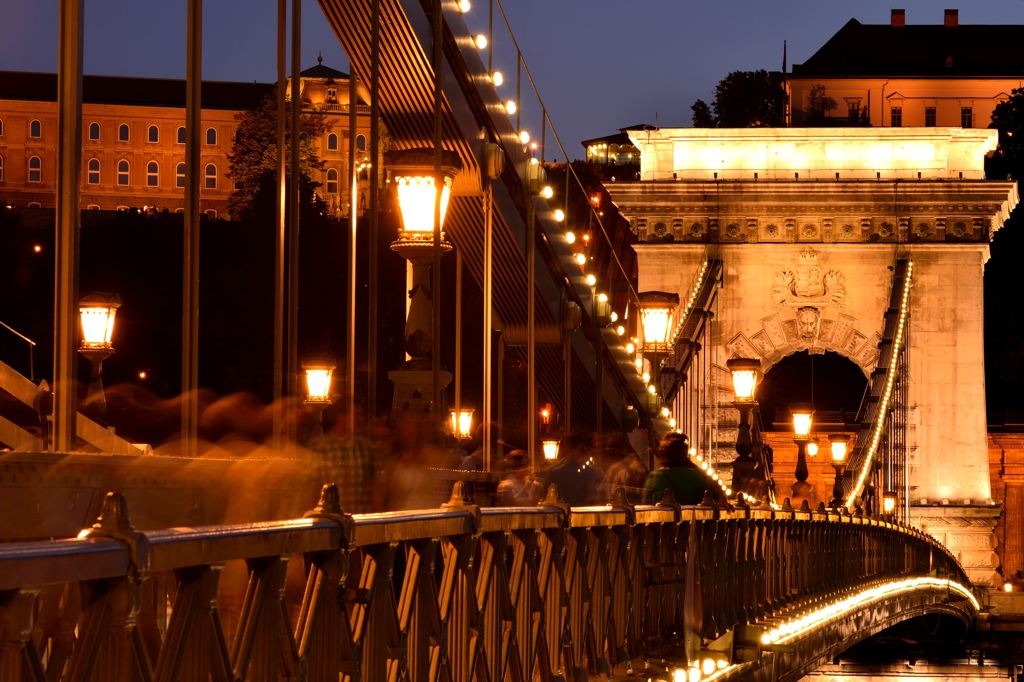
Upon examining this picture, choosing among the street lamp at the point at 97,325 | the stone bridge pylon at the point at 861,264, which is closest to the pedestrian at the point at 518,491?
the street lamp at the point at 97,325

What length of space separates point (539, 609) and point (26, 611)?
3689 millimetres

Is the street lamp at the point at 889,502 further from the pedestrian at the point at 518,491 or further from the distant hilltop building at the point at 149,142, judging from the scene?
the pedestrian at the point at 518,491

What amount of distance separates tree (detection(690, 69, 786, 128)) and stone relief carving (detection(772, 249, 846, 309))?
57.4 m

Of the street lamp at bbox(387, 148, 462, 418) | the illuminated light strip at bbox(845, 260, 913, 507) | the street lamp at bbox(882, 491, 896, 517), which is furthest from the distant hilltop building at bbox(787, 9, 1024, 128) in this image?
the street lamp at bbox(387, 148, 462, 418)

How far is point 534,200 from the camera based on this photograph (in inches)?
709

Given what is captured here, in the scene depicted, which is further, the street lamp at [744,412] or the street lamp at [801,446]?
the street lamp at [801,446]

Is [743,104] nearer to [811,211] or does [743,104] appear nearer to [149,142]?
[149,142]

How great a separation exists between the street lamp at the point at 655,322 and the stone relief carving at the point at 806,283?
49.0 feet

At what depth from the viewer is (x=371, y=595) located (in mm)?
4719

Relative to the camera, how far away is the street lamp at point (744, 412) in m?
17.8

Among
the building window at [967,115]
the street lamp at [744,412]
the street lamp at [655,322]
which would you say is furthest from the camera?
the building window at [967,115]

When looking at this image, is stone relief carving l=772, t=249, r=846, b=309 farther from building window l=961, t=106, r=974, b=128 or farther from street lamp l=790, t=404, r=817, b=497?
building window l=961, t=106, r=974, b=128

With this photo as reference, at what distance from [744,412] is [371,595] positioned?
13968 millimetres

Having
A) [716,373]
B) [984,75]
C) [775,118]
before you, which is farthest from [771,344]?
[984,75]
